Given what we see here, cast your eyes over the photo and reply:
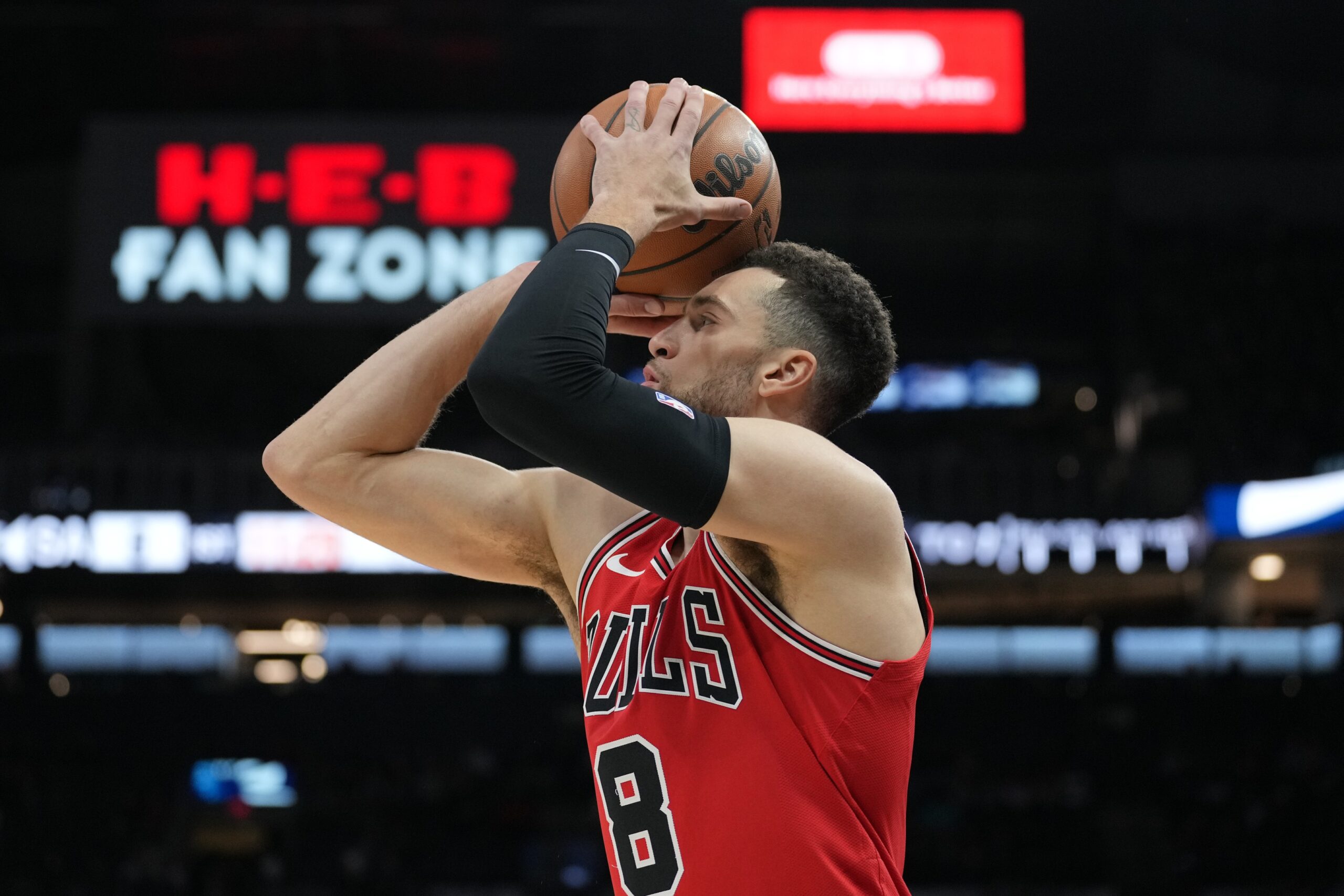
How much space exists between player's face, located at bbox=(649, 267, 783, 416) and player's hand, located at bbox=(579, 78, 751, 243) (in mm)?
117

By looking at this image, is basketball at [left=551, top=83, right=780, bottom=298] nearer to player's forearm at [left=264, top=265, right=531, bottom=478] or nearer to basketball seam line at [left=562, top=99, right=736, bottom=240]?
basketball seam line at [left=562, top=99, right=736, bottom=240]

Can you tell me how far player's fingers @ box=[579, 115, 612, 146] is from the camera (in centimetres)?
206

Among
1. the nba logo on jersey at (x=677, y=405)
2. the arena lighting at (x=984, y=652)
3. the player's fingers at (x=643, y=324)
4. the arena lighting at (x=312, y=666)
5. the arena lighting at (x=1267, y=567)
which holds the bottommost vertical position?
the arena lighting at (x=312, y=666)

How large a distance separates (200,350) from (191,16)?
5678 millimetres

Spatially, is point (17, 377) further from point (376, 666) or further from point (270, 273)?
point (270, 273)

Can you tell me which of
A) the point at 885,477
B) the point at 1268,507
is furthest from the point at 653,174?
the point at 1268,507

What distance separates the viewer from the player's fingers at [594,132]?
6.77 ft

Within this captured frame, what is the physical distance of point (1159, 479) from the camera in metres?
13.8

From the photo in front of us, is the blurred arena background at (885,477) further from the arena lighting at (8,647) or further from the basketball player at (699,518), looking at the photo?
the basketball player at (699,518)

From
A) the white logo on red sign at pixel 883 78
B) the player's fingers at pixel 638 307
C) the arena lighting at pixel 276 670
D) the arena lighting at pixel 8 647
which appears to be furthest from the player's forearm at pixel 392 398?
the arena lighting at pixel 276 670

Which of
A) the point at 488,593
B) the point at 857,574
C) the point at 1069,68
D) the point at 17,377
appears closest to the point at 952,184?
the point at 1069,68

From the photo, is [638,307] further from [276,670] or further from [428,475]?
[276,670]

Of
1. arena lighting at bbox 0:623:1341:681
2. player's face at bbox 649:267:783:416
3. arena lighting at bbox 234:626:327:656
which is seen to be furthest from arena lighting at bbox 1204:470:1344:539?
player's face at bbox 649:267:783:416

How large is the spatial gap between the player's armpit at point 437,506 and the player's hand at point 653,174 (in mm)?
500
